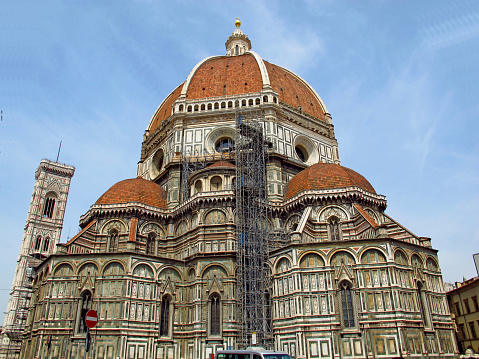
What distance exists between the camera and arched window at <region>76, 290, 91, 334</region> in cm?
2686

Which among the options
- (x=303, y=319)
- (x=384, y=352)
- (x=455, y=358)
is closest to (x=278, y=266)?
(x=303, y=319)

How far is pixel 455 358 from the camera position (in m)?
24.5

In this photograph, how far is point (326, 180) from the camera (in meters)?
31.7

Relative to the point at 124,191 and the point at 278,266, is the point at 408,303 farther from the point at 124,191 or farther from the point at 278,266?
the point at 124,191

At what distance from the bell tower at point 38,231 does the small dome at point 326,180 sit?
4073 cm

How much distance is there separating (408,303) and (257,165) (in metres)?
14.7

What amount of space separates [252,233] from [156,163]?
16.6 meters

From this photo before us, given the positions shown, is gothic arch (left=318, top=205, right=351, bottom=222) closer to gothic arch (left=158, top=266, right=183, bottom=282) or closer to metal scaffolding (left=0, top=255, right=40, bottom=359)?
gothic arch (left=158, top=266, right=183, bottom=282)

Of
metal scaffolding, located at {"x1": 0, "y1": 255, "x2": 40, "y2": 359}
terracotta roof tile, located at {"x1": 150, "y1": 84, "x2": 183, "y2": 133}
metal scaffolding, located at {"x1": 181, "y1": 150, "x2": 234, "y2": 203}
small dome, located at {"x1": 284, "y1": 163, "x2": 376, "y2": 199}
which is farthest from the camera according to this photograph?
metal scaffolding, located at {"x1": 0, "y1": 255, "x2": 40, "y2": 359}

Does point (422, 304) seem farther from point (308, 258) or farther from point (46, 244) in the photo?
point (46, 244)

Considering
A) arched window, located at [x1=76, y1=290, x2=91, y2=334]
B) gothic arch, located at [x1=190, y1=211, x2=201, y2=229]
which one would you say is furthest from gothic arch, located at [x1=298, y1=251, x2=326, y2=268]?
arched window, located at [x1=76, y1=290, x2=91, y2=334]

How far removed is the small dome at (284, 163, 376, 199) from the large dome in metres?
10.8

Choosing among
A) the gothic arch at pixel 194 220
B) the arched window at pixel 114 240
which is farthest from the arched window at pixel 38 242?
A: the gothic arch at pixel 194 220

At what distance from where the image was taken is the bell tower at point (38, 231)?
195 feet
